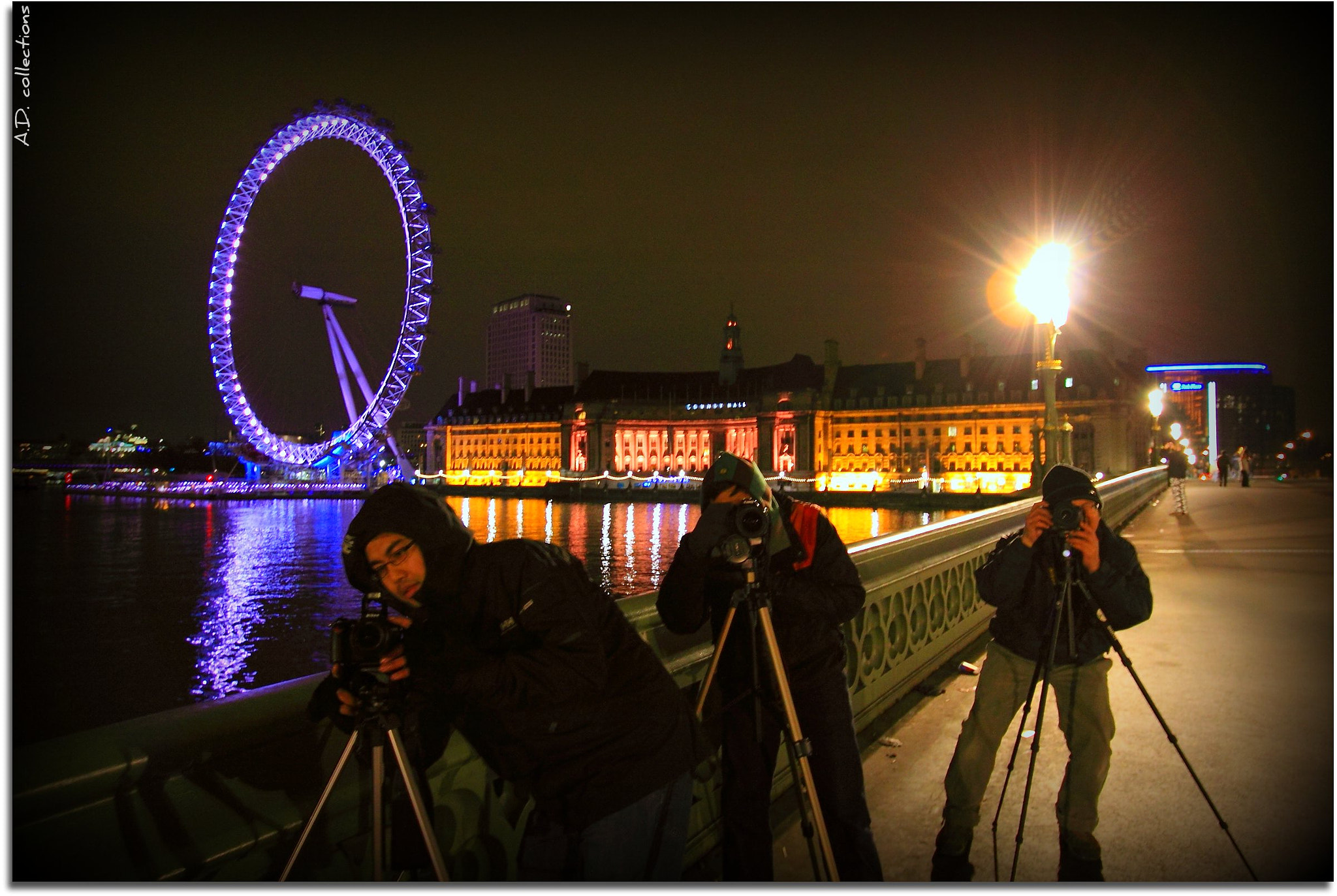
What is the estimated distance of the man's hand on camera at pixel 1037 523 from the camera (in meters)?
3.65

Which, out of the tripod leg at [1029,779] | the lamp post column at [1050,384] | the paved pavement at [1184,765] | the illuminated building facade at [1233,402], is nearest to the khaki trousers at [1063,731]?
the tripod leg at [1029,779]

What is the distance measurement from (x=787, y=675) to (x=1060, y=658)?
1216mm

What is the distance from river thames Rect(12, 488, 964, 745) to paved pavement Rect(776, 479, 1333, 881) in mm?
6550

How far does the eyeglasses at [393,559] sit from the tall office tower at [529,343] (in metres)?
135

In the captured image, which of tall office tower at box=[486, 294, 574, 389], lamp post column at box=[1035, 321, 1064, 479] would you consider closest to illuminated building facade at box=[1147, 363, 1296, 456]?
lamp post column at box=[1035, 321, 1064, 479]

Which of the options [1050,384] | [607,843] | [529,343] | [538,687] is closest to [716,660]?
[607,843]

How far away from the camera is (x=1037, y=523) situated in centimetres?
368

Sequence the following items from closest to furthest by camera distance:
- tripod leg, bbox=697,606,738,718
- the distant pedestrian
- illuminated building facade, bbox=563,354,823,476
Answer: tripod leg, bbox=697,606,738,718, the distant pedestrian, illuminated building facade, bbox=563,354,823,476

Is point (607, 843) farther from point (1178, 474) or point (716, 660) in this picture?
point (1178, 474)

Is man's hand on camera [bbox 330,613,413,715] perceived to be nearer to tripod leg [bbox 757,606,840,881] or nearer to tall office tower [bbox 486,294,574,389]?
tripod leg [bbox 757,606,840,881]

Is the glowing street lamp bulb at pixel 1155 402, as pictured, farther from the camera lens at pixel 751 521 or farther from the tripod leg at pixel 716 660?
the camera lens at pixel 751 521

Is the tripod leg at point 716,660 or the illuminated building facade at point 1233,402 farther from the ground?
the illuminated building facade at point 1233,402

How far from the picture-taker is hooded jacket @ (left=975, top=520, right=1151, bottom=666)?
3.69 metres

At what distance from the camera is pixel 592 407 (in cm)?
12594
